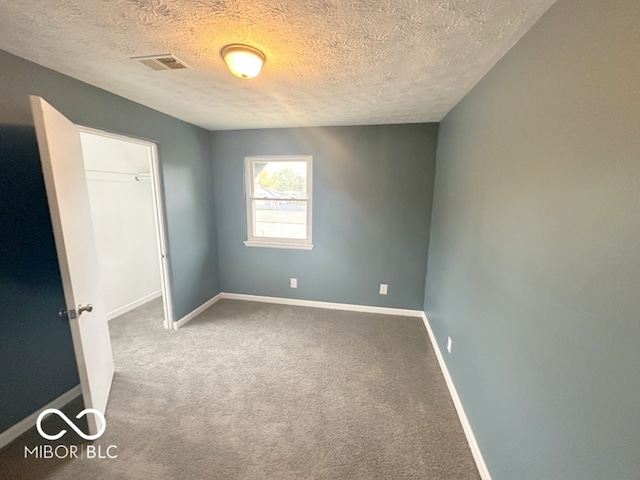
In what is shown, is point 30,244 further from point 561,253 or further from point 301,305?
point 561,253

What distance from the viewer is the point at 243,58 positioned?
1.39m

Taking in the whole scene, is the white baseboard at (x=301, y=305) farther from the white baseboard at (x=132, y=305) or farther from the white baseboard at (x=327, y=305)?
the white baseboard at (x=132, y=305)

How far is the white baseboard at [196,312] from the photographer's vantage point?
305 cm

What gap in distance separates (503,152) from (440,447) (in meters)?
1.82

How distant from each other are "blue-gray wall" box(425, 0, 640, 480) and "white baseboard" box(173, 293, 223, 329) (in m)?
2.94

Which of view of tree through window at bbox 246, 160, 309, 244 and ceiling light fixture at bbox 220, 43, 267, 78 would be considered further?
view of tree through window at bbox 246, 160, 309, 244

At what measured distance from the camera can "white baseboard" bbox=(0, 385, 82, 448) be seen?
1627 mm

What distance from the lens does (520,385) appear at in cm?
119

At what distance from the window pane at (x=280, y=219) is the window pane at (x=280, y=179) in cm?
12

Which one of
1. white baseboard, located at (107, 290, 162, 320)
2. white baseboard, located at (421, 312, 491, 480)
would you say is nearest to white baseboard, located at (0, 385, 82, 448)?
white baseboard, located at (107, 290, 162, 320)
